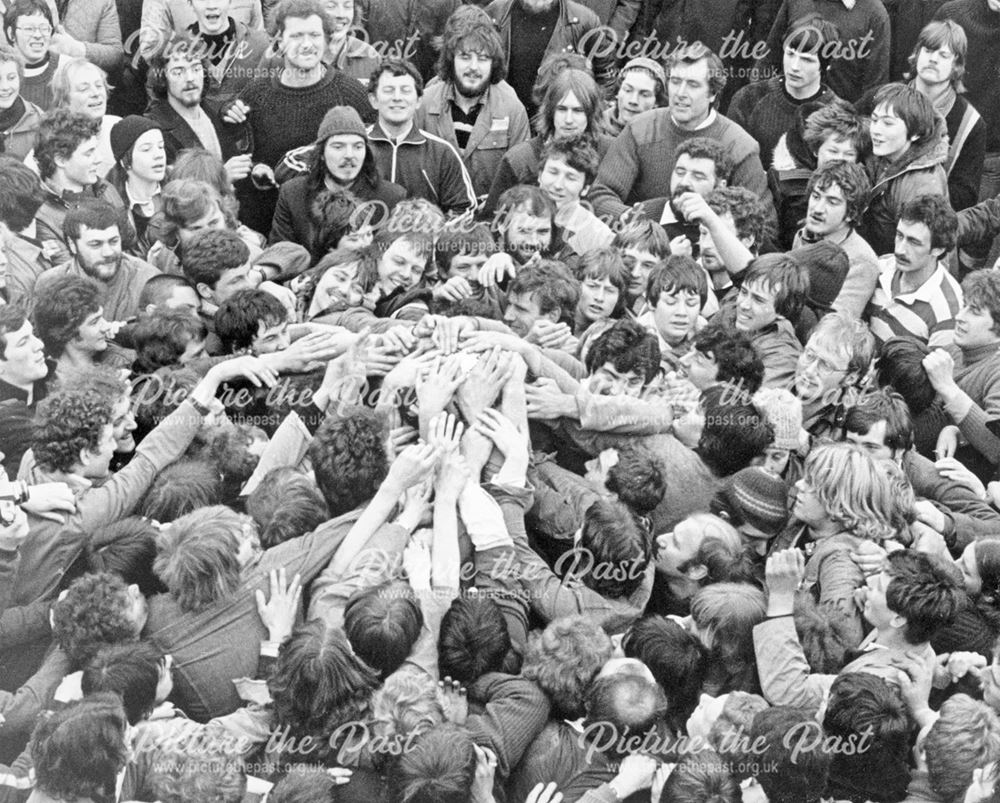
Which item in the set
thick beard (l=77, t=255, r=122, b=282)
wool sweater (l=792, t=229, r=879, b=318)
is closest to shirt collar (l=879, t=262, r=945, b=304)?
wool sweater (l=792, t=229, r=879, b=318)

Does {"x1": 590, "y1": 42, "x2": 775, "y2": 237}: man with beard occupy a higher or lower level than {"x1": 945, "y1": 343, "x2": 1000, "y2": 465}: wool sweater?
higher

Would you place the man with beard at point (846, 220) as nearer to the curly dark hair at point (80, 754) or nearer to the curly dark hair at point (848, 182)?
the curly dark hair at point (848, 182)

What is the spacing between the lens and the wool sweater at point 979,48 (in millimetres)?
10969

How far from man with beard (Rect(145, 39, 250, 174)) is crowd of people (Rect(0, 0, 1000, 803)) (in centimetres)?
2

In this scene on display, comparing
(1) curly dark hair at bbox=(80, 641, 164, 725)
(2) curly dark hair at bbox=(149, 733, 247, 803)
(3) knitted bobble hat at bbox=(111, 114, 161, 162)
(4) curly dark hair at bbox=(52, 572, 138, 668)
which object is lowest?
(2) curly dark hair at bbox=(149, 733, 247, 803)

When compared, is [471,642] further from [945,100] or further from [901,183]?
[945,100]

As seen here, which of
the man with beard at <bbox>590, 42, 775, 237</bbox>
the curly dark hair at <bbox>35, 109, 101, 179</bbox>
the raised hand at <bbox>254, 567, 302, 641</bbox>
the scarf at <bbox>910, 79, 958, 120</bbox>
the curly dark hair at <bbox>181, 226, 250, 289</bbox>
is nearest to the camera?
the raised hand at <bbox>254, 567, 302, 641</bbox>

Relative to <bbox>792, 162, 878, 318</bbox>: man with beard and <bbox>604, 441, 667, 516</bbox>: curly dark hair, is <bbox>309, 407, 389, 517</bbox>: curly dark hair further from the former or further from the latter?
<bbox>792, 162, 878, 318</bbox>: man with beard

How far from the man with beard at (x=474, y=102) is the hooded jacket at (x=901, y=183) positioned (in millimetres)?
2005

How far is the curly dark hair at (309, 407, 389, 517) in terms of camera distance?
7.28m

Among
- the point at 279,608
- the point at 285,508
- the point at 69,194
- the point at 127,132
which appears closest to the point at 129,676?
the point at 279,608

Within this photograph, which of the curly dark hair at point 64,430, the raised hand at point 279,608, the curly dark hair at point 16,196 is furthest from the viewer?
the curly dark hair at point 16,196

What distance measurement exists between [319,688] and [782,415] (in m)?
2.51

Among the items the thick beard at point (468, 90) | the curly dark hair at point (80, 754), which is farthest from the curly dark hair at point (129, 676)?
the thick beard at point (468, 90)
